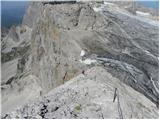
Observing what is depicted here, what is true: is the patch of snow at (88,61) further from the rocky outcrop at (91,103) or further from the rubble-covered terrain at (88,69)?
the rocky outcrop at (91,103)

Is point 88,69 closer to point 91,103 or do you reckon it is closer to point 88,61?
point 88,61

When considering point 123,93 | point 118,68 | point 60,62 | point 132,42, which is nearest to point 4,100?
point 60,62

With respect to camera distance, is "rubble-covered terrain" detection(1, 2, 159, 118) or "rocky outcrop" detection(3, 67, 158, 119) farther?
"rubble-covered terrain" detection(1, 2, 159, 118)

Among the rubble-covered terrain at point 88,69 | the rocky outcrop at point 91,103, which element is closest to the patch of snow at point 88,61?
the rubble-covered terrain at point 88,69

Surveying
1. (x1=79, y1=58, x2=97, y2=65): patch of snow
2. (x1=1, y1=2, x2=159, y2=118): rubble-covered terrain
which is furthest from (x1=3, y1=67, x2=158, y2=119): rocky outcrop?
(x1=79, y1=58, x2=97, y2=65): patch of snow

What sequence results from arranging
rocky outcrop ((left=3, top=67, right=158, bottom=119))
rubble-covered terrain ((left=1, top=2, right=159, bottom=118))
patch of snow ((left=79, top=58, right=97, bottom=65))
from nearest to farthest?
1. rocky outcrop ((left=3, top=67, right=158, bottom=119))
2. rubble-covered terrain ((left=1, top=2, right=159, bottom=118))
3. patch of snow ((left=79, top=58, right=97, bottom=65))

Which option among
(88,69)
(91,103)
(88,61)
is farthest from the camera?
(88,61)

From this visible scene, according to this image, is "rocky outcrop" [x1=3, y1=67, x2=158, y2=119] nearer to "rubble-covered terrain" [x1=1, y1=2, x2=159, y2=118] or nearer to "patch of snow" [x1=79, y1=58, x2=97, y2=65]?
"rubble-covered terrain" [x1=1, y1=2, x2=159, y2=118]

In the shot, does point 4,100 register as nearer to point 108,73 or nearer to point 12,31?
point 108,73

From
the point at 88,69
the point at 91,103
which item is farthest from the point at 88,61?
the point at 91,103
